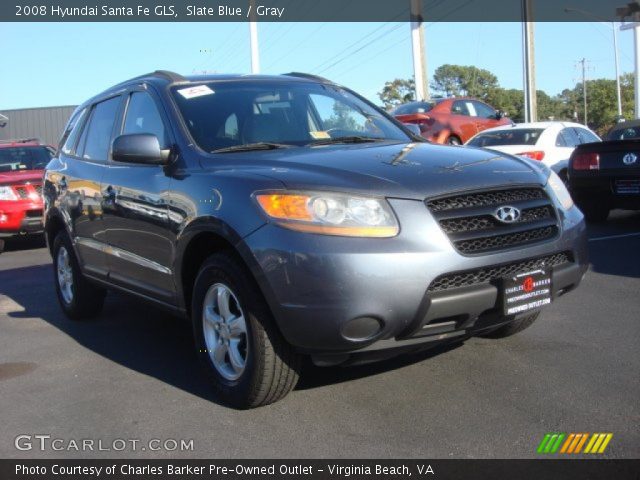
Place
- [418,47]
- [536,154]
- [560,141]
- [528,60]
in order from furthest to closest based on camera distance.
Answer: [418,47]
[528,60]
[560,141]
[536,154]

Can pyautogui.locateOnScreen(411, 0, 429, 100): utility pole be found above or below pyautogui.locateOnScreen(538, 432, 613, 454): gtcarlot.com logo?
above

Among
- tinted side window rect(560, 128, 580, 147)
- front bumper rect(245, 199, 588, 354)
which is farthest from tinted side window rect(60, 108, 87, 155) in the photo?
tinted side window rect(560, 128, 580, 147)

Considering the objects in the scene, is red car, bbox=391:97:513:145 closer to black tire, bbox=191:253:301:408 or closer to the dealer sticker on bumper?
the dealer sticker on bumper

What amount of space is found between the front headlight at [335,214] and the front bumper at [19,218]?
27.0 ft

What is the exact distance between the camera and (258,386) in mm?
3619

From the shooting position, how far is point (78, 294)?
19.7 feet

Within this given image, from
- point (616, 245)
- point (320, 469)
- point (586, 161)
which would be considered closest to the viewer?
point (320, 469)

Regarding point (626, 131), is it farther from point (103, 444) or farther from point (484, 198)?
point (103, 444)

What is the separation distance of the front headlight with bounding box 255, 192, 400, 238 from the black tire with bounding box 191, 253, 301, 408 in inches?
16.3

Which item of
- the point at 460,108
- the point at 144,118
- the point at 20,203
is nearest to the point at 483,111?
the point at 460,108

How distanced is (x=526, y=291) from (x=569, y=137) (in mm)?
9217

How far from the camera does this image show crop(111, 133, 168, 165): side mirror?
4.19 metres

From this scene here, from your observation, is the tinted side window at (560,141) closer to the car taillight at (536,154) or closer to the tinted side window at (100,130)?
the car taillight at (536,154)
